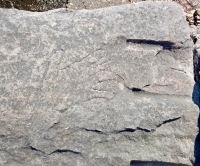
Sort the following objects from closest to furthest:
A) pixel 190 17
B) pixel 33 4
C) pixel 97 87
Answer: pixel 97 87
pixel 190 17
pixel 33 4

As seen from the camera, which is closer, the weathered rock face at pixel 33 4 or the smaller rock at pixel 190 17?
the smaller rock at pixel 190 17

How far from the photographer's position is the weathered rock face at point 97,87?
0.97 metres

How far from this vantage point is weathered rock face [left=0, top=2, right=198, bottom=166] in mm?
968

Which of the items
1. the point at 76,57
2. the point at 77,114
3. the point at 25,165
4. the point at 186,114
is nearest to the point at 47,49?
the point at 76,57

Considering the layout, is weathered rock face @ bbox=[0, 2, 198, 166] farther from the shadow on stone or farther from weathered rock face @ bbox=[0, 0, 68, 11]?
weathered rock face @ bbox=[0, 0, 68, 11]

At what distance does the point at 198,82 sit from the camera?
105cm

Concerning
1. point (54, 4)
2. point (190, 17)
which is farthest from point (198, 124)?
point (54, 4)

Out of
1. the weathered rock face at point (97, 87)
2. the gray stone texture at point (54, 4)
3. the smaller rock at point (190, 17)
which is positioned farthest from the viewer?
the gray stone texture at point (54, 4)

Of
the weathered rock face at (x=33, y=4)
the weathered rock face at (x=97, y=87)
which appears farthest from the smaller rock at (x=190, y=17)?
the weathered rock face at (x=33, y=4)

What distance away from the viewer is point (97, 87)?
3.26 ft

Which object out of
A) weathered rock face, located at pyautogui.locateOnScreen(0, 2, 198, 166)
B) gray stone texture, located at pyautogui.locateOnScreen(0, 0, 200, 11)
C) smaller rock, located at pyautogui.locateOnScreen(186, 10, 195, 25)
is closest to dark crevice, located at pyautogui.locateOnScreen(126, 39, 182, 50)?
weathered rock face, located at pyautogui.locateOnScreen(0, 2, 198, 166)

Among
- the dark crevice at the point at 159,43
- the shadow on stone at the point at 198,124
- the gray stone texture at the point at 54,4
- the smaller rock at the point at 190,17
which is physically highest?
the gray stone texture at the point at 54,4

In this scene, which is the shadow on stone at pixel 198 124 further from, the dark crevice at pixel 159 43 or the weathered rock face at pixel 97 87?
the dark crevice at pixel 159 43

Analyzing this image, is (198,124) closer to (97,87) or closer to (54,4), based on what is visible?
(97,87)
